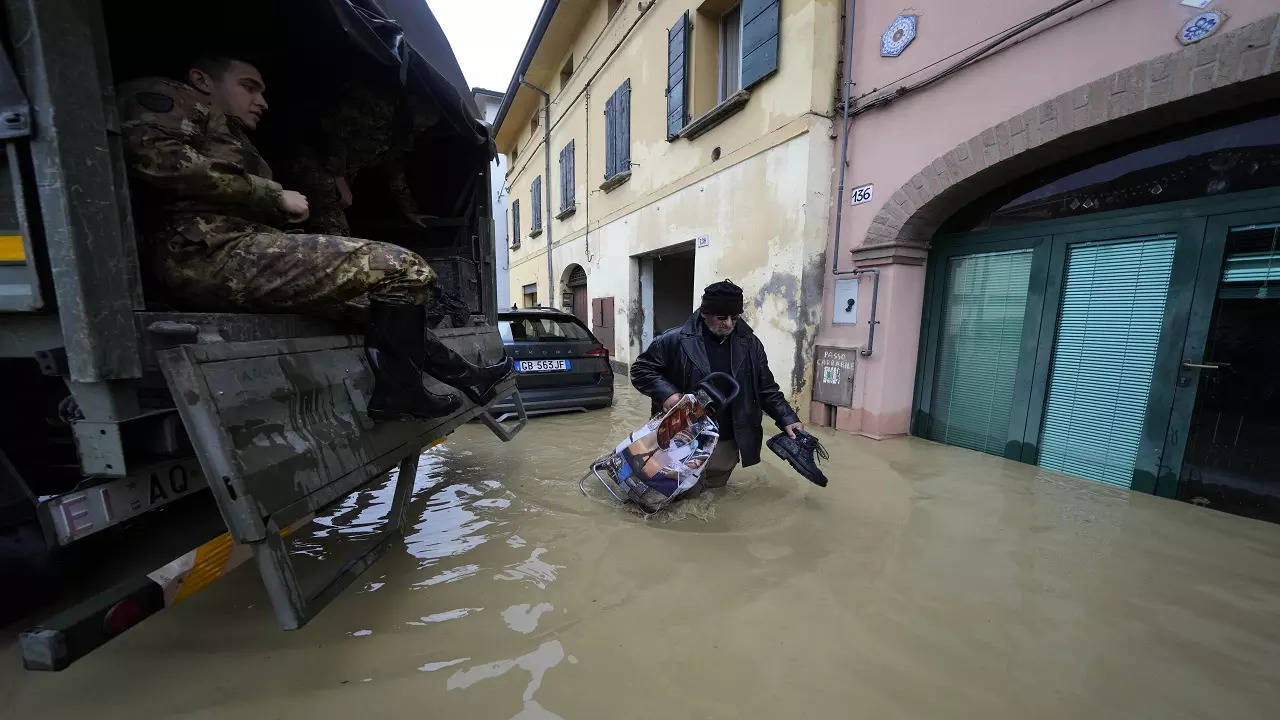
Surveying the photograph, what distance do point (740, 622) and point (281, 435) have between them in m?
1.80

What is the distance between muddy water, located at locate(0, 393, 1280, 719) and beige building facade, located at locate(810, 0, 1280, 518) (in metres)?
0.78

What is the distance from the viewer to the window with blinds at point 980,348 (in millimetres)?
4223

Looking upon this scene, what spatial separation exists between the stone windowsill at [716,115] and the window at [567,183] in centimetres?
491

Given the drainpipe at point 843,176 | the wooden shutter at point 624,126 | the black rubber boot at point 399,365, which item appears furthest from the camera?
the wooden shutter at point 624,126

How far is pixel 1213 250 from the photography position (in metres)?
3.16

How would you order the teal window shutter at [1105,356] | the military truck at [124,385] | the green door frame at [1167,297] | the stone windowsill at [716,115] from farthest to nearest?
the stone windowsill at [716,115] < the teal window shutter at [1105,356] < the green door frame at [1167,297] < the military truck at [124,385]

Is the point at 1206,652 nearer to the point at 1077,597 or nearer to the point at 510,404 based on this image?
the point at 1077,597

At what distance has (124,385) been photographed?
132 cm

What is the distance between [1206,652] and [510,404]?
4507 millimetres

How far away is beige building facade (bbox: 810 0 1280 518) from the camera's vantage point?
304 centimetres

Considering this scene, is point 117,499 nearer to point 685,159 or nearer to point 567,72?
point 685,159

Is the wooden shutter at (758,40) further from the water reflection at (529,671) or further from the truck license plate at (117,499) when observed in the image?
the truck license plate at (117,499)

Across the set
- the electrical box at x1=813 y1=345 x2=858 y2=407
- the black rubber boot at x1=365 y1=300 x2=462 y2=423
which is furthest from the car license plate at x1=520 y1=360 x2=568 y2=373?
the black rubber boot at x1=365 y1=300 x2=462 y2=423

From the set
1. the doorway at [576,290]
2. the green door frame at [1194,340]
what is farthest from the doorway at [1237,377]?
the doorway at [576,290]
